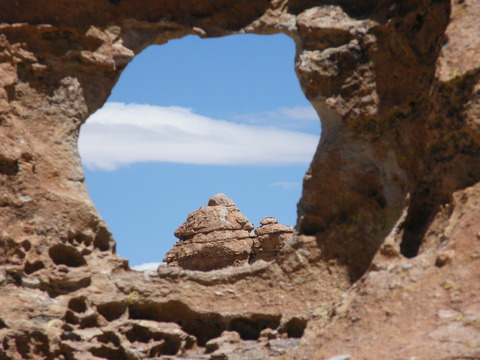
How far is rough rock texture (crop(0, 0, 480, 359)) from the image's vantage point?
9.85m

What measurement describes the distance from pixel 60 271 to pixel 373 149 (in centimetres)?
449

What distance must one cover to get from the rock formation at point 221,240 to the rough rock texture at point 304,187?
34.6 feet

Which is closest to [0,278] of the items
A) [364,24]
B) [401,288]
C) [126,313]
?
[126,313]

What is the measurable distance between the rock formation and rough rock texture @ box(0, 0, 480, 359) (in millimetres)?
10533

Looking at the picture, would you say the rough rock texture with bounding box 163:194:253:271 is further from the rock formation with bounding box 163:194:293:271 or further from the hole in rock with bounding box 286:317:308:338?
the hole in rock with bounding box 286:317:308:338

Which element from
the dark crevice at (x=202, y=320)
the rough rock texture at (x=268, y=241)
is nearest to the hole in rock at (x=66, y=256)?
the dark crevice at (x=202, y=320)

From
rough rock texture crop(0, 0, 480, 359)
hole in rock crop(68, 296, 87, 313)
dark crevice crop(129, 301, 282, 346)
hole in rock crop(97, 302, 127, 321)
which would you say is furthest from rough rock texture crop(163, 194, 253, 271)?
hole in rock crop(68, 296, 87, 313)

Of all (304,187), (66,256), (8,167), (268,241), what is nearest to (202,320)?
(66,256)

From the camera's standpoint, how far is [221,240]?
2189 cm

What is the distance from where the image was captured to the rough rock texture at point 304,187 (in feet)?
32.3

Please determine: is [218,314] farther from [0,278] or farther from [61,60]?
[61,60]

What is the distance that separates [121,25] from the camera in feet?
38.9

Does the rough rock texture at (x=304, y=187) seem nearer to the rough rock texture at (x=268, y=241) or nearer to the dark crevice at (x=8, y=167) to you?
the dark crevice at (x=8, y=167)

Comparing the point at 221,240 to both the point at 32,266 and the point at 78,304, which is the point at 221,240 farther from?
the point at 32,266
